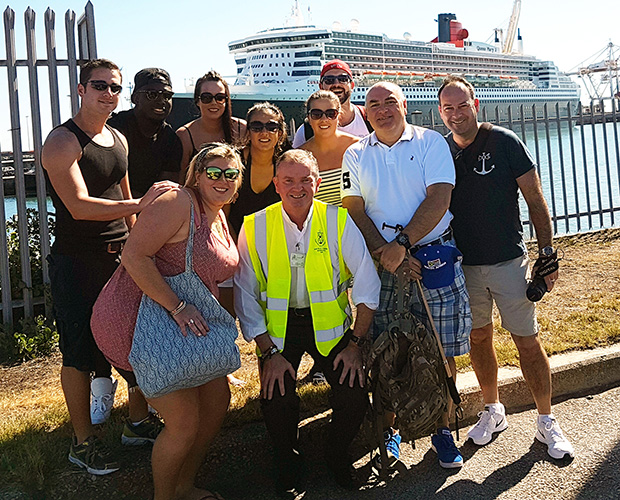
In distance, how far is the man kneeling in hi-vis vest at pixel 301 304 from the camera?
3.08m

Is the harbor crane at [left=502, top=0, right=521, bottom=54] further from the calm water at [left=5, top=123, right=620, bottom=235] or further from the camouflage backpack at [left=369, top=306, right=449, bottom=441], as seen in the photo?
the camouflage backpack at [left=369, top=306, right=449, bottom=441]

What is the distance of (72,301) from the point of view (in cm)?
320

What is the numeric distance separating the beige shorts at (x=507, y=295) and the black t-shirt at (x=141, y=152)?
1974 millimetres

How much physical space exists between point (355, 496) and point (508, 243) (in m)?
1.57

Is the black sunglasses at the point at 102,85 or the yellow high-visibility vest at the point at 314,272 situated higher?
the black sunglasses at the point at 102,85

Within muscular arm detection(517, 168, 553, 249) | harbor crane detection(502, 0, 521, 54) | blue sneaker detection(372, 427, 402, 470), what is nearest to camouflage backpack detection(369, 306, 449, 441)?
blue sneaker detection(372, 427, 402, 470)

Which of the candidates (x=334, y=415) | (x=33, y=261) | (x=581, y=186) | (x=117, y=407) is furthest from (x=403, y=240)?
(x=581, y=186)

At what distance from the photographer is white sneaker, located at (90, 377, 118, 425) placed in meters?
3.38

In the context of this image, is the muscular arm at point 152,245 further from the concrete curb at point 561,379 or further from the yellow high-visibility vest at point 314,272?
the concrete curb at point 561,379

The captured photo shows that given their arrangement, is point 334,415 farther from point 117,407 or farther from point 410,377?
point 117,407

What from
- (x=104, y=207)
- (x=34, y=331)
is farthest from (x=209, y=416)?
(x=34, y=331)

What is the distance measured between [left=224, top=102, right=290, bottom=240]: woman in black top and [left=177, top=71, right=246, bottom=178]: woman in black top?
0.21 meters

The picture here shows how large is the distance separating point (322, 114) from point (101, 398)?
212 centimetres

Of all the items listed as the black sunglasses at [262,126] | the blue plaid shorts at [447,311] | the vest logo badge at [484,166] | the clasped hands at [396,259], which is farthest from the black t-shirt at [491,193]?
the black sunglasses at [262,126]
